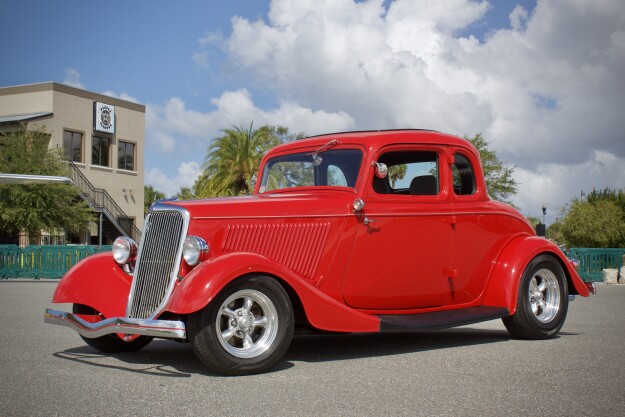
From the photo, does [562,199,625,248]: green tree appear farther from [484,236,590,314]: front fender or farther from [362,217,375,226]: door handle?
[362,217,375,226]: door handle

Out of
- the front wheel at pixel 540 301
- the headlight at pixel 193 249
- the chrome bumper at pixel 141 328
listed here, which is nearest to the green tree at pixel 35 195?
the chrome bumper at pixel 141 328

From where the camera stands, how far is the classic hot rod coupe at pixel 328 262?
574 centimetres

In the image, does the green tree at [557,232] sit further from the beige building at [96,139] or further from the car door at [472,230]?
the car door at [472,230]

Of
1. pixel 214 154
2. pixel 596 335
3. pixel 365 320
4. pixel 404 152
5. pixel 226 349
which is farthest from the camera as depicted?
pixel 214 154

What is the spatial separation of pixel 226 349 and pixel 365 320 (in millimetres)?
1400

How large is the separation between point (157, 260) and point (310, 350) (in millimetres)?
1963

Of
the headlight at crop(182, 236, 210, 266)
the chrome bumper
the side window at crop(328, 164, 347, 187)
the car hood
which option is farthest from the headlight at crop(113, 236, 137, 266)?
the side window at crop(328, 164, 347, 187)

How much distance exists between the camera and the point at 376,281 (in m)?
6.85

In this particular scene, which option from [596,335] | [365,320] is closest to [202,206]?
[365,320]

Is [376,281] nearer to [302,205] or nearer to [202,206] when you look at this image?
[302,205]

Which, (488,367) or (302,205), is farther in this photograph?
(302,205)

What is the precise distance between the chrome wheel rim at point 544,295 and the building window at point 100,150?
38042mm

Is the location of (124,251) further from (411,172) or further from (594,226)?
(594,226)

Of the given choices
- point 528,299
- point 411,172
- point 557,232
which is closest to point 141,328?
point 411,172
